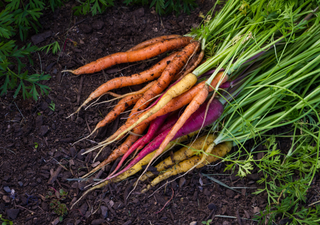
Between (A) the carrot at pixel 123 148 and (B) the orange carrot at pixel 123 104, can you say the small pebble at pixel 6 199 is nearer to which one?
(A) the carrot at pixel 123 148

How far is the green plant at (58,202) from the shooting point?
5.82ft

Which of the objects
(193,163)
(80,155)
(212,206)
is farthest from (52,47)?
(212,206)

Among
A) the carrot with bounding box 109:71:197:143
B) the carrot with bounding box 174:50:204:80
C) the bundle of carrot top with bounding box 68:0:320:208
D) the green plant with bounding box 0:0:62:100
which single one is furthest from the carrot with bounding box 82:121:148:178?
the green plant with bounding box 0:0:62:100

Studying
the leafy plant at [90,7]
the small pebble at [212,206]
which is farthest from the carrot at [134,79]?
the small pebble at [212,206]

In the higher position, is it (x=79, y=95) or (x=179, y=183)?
(x=79, y=95)

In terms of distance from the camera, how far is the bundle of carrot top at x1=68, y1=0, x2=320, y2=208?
170 cm

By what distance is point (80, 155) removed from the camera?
6.42 feet

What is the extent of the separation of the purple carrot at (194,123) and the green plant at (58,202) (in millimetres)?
404

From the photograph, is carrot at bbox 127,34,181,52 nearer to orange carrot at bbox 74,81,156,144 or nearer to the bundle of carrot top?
the bundle of carrot top

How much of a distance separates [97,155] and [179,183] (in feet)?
2.35

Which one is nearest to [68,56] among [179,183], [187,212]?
[179,183]

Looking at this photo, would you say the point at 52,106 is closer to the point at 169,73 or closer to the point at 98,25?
the point at 98,25

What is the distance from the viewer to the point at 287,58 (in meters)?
1.78

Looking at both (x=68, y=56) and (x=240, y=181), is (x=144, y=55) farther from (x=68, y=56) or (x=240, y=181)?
(x=240, y=181)
